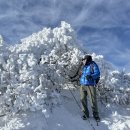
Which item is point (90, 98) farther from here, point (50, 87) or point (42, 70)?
point (42, 70)

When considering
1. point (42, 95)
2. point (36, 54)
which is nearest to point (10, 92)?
point (42, 95)

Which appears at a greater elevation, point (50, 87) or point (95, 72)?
point (95, 72)

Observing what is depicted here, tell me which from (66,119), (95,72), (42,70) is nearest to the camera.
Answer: (66,119)

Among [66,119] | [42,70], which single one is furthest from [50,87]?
[66,119]

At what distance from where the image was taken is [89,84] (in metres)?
12.5

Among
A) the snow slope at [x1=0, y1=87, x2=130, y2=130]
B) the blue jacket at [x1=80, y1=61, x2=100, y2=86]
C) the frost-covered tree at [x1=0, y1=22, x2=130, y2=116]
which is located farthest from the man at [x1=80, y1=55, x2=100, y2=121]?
the frost-covered tree at [x1=0, y1=22, x2=130, y2=116]

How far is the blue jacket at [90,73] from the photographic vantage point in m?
12.4

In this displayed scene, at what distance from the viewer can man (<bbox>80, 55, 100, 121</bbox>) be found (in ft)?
40.6

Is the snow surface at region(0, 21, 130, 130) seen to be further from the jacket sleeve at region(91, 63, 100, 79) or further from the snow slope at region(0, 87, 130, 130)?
the jacket sleeve at region(91, 63, 100, 79)

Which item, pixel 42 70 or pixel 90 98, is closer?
pixel 42 70

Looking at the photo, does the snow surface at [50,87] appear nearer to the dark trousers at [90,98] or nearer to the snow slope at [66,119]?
the snow slope at [66,119]

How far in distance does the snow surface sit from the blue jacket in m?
0.79

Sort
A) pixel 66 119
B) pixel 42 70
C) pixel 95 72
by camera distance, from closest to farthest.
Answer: pixel 66 119, pixel 42 70, pixel 95 72

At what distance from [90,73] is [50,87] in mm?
1230
